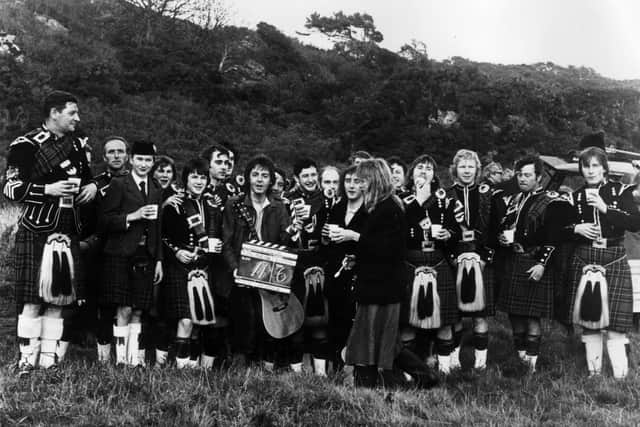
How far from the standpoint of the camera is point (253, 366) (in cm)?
528

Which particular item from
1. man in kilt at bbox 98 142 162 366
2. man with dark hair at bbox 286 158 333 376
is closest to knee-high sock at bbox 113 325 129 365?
man in kilt at bbox 98 142 162 366

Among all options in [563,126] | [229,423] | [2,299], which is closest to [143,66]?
[563,126]

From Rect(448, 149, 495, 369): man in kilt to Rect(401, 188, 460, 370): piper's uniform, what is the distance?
0.38 ft

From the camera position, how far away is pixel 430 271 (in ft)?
18.9

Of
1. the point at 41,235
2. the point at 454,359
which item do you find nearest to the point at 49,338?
the point at 41,235

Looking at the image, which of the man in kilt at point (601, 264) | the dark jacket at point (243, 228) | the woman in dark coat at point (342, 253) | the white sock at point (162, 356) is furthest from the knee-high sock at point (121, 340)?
the man in kilt at point (601, 264)

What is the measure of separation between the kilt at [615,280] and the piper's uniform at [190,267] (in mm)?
3324

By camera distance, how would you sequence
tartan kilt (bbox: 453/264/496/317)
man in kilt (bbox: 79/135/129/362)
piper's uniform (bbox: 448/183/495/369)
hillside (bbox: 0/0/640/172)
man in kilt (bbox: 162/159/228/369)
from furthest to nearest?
hillside (bbox: 0/0/640/172), tartan kilt (bbox: 453/264/496/317), piper's uniform (bbox: 448/183/495/369), man in kilt (bbox: 79/135/129/362), man in kilt (bbox: 162/159/228/369)

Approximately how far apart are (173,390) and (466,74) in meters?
22.3

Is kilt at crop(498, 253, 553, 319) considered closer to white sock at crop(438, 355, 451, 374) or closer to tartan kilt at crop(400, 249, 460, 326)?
tartan kilt at crop(400, 249, 460, 326)

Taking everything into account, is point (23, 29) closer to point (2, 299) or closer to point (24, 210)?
point (2, 299)

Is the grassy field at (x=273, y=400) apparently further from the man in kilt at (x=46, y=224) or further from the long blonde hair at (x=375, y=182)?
the long blonde hair at (x=375, y=182)

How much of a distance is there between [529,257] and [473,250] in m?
0.54

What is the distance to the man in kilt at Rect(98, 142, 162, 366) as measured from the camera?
5.34 metres
